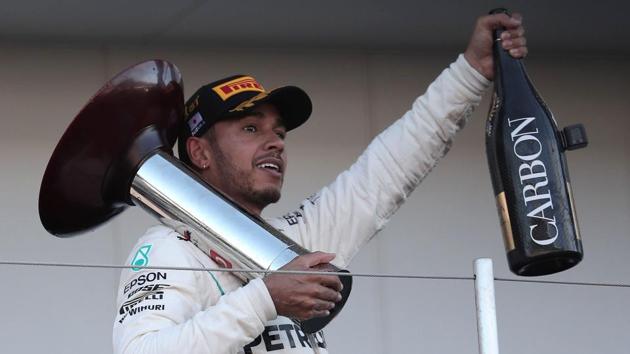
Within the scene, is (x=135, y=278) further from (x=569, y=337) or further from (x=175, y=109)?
(x=569, y=337)

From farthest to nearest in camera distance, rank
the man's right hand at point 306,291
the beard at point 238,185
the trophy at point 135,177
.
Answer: the beard at point 238,185
the trophy at point 135,177
the man's right hand at point 306,291

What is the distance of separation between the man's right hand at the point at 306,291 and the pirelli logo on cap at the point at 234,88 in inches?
14.5

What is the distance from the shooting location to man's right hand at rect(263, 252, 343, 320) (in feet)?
5.93

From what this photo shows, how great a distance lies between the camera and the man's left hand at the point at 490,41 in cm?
198

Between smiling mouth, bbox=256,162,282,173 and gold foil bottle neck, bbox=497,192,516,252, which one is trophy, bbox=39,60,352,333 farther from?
gold foil bottle neck, bbox=497,192,516,252

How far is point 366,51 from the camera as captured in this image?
3020mm

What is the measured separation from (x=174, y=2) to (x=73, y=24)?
190mm

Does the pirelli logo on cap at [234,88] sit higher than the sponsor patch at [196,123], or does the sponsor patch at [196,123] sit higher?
the pirelli logo on cap at [234,88]

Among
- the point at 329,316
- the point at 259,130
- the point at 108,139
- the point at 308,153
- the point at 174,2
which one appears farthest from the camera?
the point at 308,153

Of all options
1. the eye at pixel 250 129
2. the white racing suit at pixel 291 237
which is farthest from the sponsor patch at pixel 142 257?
the eye at pixel 250 129

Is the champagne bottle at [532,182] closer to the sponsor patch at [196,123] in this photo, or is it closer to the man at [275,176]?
the man at [275,176]

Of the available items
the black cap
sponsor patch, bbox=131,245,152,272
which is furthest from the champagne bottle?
sponsor patch, bbox=131,245,152,272

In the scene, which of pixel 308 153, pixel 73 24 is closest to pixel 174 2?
pixel 73 24

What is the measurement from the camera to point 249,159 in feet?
6.85
